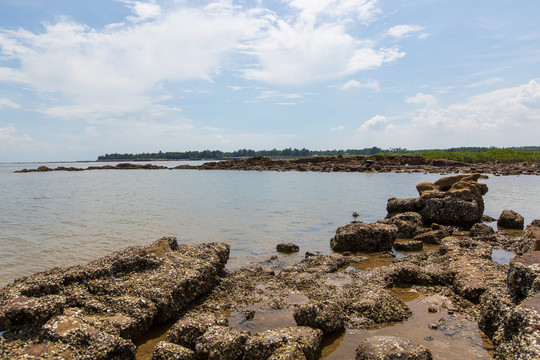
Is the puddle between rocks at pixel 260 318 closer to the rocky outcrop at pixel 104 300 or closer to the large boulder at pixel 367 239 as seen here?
the rocky outcrop at pixel 104 300

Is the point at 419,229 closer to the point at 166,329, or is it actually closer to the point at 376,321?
the point at 376,321

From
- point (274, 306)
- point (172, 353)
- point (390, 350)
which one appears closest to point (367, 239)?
point (274, 306)

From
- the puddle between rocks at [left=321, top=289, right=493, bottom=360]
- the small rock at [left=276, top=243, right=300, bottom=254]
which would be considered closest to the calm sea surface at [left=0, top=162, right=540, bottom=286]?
the small rock at [left=276, top=243, right=300, bottom=254]

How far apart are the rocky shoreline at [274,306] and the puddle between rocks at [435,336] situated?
32mm

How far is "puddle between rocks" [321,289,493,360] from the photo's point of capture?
571 centimetres

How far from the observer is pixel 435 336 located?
245 inches

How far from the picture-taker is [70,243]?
1403cm

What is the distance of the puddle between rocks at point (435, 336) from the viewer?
571cm

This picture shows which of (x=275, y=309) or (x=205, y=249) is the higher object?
(x=205, y=249)

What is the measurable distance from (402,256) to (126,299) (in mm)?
9667

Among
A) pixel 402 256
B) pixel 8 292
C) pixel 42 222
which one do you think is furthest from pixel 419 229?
pixel 42 222

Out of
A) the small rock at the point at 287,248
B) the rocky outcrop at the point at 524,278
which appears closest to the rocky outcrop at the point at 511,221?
the small rock at the point at 287,248

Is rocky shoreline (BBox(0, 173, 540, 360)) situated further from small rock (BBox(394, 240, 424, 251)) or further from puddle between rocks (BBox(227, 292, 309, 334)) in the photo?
small rock (BBox(394, 240, 424, 251))

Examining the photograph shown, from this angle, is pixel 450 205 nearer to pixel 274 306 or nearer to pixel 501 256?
pixel 501 256
